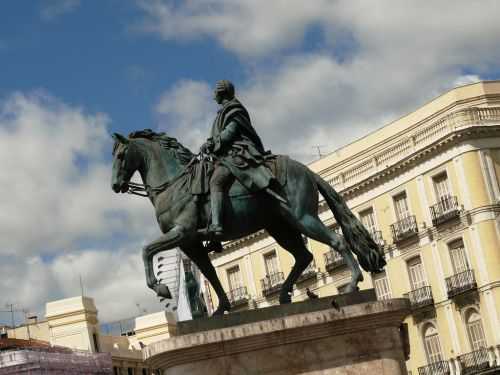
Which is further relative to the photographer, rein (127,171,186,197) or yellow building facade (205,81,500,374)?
yellow building facade (205,81,500,374)

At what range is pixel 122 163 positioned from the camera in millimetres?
15000

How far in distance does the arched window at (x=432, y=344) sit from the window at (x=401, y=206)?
5.29 m

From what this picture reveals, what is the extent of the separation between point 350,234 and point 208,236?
1.82 meters

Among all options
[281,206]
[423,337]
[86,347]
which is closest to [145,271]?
[281,206]

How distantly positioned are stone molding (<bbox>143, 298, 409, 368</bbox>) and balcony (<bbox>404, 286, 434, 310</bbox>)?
123 feet

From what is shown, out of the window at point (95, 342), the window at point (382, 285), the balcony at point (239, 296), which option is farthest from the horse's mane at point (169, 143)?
the window at point (95, 342)

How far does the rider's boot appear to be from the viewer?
14.1m

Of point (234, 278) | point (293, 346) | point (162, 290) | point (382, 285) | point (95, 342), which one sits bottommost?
point (293, 346)

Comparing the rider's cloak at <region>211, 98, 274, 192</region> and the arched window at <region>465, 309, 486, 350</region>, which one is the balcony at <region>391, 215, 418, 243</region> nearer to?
the arched window at <region>465, 309, 486, 350</region>

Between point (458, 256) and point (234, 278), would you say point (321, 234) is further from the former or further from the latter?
point (234, 278)

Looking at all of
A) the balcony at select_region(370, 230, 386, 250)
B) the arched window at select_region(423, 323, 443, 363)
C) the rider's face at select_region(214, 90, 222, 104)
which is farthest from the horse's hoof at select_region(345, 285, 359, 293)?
the balcony at select_region(370, 230, 386, 250)

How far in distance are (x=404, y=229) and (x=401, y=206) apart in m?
1.33

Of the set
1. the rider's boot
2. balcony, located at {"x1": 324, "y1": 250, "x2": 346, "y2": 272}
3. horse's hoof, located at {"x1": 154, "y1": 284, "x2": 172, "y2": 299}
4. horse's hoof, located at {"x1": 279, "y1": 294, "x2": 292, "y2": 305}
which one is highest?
balcony, located at {"x1": 324, "y1": 250, "x2": 346, "y2": 272}

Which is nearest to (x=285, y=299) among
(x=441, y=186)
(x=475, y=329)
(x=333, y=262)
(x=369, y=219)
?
(x=475, y=329)
